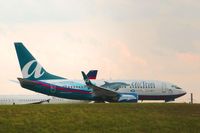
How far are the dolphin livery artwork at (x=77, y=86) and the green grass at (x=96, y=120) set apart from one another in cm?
2507

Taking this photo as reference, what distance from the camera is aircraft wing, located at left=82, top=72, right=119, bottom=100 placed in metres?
59.8

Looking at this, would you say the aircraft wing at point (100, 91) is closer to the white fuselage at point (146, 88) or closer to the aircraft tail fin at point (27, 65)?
the white fuselage at point (146, 88)

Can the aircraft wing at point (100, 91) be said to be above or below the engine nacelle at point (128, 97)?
above

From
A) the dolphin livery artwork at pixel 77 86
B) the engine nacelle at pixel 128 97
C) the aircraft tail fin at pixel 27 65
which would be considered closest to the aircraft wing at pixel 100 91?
the dolphin livery artwork at pixel 77 86

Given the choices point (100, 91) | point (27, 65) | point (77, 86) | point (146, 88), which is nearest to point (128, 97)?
point (146, 88)

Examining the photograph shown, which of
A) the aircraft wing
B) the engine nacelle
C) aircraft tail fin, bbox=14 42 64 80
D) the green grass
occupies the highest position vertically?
aircraft tail fin, bbox=14 42 64 80

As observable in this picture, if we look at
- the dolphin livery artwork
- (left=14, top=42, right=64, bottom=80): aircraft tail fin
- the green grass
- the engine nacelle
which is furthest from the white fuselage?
the green grass

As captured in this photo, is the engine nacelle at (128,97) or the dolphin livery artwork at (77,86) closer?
the engine nacelle at (128,97)

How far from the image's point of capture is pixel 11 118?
3058cm

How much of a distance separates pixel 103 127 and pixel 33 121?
4040 millimetres

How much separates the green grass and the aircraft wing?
23275mm

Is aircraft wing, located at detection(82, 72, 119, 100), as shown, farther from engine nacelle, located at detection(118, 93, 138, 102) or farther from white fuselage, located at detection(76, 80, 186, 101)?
engine nacelle, located at detection(118, 93, 138, 102)

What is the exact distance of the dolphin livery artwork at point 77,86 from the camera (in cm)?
6159

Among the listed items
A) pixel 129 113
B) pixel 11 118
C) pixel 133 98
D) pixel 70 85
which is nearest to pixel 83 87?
pixel 70 85
